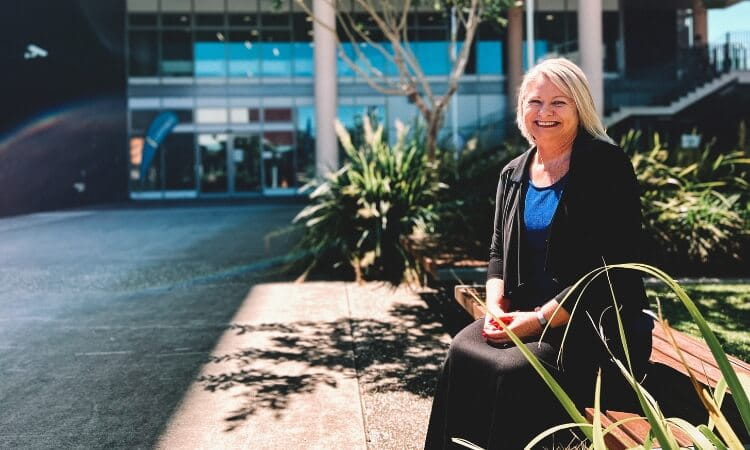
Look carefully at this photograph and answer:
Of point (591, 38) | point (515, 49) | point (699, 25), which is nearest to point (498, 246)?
point (591, 38)

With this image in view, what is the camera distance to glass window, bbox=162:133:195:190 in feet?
89.6

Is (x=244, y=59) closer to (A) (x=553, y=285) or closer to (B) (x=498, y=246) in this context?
(B) (x=498, y=246)

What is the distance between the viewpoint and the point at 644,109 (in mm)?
22906

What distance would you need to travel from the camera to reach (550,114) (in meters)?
2.40

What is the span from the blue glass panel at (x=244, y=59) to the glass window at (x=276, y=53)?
297 mm

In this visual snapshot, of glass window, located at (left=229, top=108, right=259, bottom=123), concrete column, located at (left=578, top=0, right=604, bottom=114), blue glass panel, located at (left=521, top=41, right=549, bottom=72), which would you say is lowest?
glass window, located at (left=229, top=108, right=259, bottom=123)

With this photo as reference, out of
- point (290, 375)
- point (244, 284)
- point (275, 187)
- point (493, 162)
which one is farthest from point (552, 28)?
point (290, 375)

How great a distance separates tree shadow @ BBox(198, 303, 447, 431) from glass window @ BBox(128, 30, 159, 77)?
24887 mm

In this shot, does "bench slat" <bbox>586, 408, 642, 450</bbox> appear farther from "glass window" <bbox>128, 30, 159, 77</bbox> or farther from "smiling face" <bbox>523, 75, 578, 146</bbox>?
"glass window" <bbox>128, 30, 159, 77</bbox>

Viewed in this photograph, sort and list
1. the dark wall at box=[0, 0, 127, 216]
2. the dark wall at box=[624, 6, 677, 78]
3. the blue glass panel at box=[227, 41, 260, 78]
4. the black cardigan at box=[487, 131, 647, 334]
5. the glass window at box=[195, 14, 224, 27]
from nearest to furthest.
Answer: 1. the black cardigan at box=[487, 131, 647, 334]
2. the dark wall at box=[0, 0, 127, 216]
3. the blue glass panel at box=[227, 41, 260, 78]
4. the glass window at box=[195, 14, 224, 27]
5. the dark wall at box=[624, 6, 677, 78]

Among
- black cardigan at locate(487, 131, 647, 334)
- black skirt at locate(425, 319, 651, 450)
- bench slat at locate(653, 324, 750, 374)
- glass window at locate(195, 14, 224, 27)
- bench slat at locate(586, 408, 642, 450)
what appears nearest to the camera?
bench slat at locate(586, 408, 642, 450)

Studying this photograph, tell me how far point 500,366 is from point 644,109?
2322 centimetres

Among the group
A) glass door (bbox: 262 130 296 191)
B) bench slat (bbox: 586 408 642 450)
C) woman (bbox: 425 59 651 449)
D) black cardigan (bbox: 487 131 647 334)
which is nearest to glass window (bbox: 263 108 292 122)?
glass door (bbox: 262 130 296 191)

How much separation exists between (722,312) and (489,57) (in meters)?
23.4
